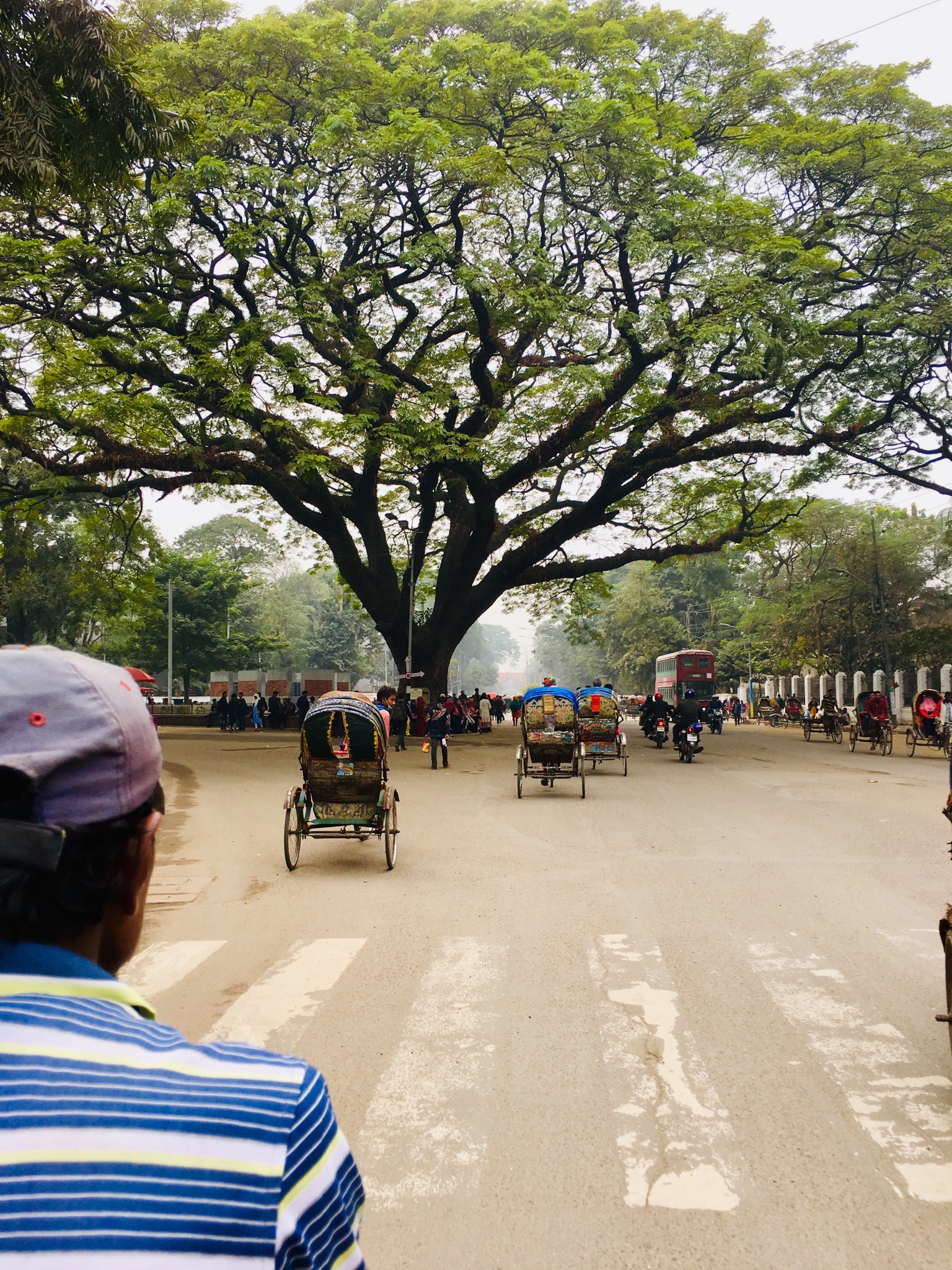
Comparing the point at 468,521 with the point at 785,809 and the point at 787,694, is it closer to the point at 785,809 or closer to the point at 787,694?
the point at 785,809

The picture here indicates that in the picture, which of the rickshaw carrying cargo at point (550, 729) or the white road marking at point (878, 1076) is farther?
the rickshaw carrying cargo at point (550, 729)

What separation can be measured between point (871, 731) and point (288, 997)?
2372 centimetres

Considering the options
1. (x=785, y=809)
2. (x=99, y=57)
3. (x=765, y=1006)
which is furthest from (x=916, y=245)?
(x=765, y=1006)

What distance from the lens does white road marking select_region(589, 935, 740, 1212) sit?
353 cm

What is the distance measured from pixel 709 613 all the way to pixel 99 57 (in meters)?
72.0

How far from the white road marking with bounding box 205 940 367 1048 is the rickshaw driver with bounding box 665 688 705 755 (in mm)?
16487

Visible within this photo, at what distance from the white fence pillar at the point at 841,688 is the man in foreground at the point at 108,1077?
159ft

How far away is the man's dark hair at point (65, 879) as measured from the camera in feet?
4.01

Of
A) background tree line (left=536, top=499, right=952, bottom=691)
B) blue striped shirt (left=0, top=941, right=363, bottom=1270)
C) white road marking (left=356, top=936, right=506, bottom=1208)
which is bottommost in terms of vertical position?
white road marking (left=356, top=936, right=506, bottom=1208)

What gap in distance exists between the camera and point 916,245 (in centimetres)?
2272

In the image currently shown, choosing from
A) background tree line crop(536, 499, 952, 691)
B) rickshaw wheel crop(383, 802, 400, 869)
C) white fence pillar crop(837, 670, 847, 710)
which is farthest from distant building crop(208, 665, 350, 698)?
rickshaw wheel crop(383, 802, 400, 869)

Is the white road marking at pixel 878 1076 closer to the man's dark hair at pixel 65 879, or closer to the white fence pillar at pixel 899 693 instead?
the man's dark hair at pixel 65 879

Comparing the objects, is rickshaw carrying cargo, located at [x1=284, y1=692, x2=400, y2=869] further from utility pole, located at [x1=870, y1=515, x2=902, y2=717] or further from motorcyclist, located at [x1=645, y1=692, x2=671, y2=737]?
utility pole, located at [x1=870, y1=515, x2=902, y2=717]

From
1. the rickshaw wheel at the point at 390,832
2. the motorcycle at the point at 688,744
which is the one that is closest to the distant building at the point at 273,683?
the motorcycle at the point at 688,744
